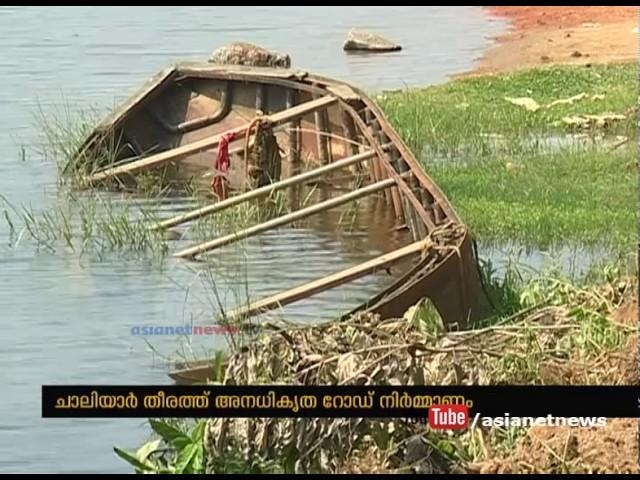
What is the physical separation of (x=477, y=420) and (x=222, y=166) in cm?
585

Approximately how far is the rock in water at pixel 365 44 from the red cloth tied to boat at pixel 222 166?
9986 millimetres

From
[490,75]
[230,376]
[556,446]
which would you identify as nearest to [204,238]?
[230,376]

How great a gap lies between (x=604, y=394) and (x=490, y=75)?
11.0 metres

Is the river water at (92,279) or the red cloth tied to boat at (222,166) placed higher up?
the red cloth tied to boat at (222,166)

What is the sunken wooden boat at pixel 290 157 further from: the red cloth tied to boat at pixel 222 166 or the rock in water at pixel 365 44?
the rock in water at pixel 365 44


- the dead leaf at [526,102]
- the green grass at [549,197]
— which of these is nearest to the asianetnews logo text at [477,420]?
the green grass at [549,197]

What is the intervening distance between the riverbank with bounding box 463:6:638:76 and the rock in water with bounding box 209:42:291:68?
416cm

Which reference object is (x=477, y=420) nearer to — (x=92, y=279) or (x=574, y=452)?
(x=574, y=452)

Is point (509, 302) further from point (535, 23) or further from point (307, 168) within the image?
point (535, 23)

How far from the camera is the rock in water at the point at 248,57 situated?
13.8 metres

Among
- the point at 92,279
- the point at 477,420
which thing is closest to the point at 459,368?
the point at 477,420

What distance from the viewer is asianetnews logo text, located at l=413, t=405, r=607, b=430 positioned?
5.84 m

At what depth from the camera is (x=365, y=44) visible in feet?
70.8

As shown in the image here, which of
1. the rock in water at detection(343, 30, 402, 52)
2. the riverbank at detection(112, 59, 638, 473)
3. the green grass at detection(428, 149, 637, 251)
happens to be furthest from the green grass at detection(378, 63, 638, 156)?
the rock in water at detection(343, 30, 402, 52)
